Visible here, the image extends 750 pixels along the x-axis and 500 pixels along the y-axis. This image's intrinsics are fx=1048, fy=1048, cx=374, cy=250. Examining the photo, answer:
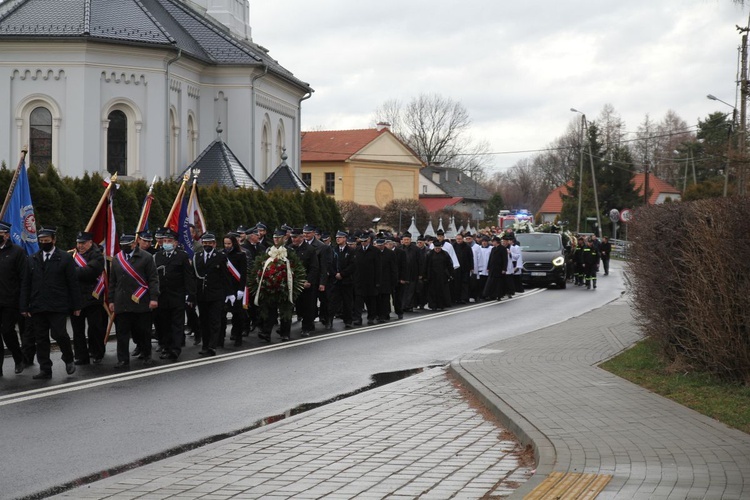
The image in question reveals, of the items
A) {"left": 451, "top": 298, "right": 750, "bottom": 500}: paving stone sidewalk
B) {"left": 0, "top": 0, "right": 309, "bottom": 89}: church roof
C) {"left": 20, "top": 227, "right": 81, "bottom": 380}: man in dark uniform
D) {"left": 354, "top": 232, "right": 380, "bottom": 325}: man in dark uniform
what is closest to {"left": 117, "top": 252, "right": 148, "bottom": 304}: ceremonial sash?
{"left": 20, "top": 227, "right": 81, "bottom": 380}: man in dark uniform

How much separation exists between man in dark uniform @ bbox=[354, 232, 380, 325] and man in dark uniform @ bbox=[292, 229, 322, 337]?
187 centimetres

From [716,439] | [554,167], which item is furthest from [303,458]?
[554,167]

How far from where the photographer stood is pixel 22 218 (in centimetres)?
1686

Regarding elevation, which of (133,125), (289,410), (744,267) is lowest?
(289,410)

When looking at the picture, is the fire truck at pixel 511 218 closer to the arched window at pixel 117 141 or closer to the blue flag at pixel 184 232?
the arched window at pixel 117 141

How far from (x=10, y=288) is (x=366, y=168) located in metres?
79.4

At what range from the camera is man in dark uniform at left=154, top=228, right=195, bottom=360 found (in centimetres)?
1468

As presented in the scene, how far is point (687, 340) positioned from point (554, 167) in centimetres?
11681

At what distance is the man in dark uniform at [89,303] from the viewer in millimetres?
13898

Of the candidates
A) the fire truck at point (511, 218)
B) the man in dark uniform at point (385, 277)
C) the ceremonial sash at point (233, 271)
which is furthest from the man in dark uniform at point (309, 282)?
the fire truck at point (511, 218)

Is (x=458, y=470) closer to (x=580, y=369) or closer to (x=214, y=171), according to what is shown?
(x=580, y=369)

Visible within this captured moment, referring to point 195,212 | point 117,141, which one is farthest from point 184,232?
point 117,141

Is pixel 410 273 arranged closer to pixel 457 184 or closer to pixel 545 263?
pixel 545 263

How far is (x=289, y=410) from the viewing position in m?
10.4
